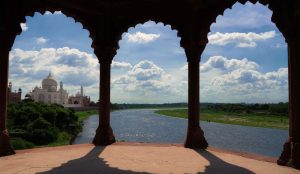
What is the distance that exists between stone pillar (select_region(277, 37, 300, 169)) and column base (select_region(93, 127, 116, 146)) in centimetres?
576

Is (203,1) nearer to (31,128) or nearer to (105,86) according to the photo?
(105,86)

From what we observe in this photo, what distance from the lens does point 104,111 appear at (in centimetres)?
1133

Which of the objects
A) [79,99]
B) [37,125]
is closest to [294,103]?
[37,125]

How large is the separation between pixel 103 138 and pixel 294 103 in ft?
20.4

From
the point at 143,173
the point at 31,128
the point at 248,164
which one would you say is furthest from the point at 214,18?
the point at 31,128

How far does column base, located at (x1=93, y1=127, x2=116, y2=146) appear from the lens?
11.1 m

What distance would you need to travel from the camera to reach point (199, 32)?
34.8 feet

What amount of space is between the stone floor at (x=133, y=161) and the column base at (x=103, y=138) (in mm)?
708

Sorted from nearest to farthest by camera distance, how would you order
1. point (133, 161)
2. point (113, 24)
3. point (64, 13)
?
point (133, 161), point (64, 13), point (113, 24)

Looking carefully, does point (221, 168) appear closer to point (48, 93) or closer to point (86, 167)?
point (86, 167)

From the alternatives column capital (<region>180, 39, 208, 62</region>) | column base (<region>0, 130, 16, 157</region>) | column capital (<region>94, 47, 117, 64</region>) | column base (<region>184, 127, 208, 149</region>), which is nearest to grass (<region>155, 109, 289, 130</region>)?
column base (<region>184, 127, 208, 149</region>)

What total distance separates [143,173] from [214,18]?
5.60m

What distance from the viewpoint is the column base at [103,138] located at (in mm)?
11086


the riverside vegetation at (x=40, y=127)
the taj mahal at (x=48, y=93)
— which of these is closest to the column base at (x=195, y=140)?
the riverside vegetation at (x=40, y=127)
